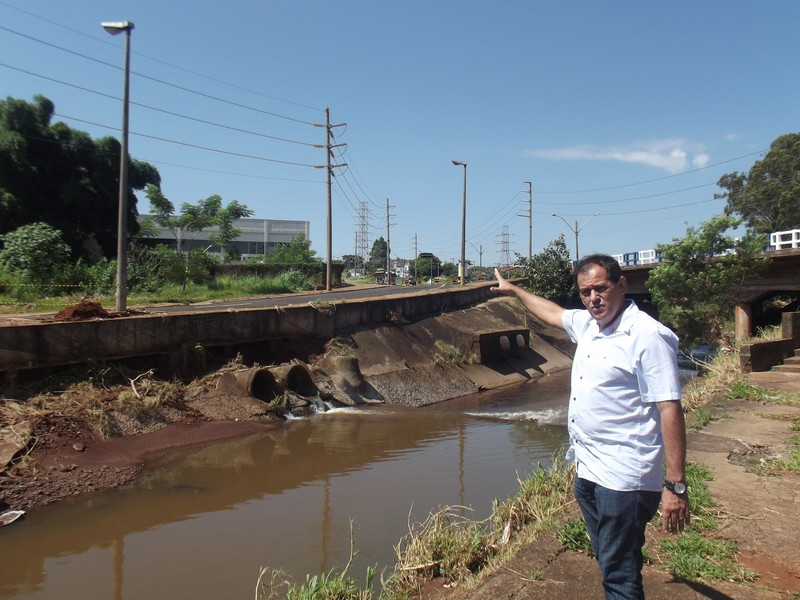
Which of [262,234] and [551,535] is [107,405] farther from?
[262,234]

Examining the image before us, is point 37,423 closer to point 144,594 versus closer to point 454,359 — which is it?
point 144,594

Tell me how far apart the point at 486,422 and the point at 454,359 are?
6.05 metres

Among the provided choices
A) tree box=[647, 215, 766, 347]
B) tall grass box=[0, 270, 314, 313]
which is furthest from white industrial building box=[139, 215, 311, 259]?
tree box=[647, 215, 766, 347]

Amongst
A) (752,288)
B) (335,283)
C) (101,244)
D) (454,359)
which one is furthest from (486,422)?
(335,283)

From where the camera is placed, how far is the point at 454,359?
1930 centimetres

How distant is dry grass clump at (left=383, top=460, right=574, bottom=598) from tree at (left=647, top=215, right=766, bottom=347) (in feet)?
53.1

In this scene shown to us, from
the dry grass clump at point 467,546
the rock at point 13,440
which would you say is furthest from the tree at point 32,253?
the dry grass clump at point 467,546

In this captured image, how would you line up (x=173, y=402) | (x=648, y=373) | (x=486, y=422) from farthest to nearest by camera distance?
1. (x=486, y=422)
2. (x=173, y=402)
3. (x=648, y=373)

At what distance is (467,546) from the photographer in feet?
15.3

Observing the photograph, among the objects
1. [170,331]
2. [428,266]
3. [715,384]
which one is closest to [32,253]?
[170,331]

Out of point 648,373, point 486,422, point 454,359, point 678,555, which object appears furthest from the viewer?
point 454,359

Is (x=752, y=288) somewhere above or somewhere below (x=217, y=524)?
above

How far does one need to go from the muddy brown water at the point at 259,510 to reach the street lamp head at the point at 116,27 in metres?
9.64

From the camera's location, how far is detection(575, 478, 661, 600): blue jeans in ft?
8.82
